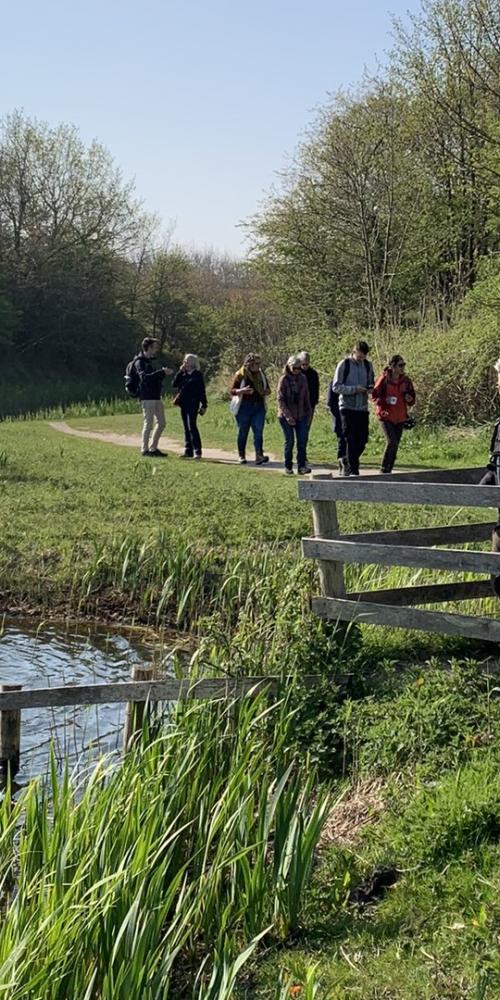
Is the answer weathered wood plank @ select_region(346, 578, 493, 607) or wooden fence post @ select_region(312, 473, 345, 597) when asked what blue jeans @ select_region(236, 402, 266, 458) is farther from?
wooden fence post @ select_region(312, 473, 345, 597)

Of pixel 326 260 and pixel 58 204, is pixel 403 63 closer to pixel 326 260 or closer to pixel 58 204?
pixel 326 260

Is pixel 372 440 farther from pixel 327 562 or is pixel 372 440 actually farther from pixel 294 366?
pixel 327 562

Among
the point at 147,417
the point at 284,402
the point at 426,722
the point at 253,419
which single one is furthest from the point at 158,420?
the point at 426,722

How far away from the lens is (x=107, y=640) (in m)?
10.0

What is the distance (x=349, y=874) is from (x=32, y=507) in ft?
30.3

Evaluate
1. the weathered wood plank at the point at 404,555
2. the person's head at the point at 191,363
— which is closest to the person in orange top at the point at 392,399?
the person's head at the point at 191,363

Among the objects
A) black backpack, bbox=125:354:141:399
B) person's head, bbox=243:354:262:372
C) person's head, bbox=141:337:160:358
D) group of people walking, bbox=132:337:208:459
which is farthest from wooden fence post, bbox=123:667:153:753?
black backpack, bbox=125:354:141:399

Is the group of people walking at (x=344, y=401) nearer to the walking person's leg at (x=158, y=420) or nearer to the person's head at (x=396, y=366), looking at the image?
the person's head at (x=396, y=366)

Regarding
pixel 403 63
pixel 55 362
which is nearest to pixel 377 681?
pixel 403 63

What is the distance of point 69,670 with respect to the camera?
9211 millimetres

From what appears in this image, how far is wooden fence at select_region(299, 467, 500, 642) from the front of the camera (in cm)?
687

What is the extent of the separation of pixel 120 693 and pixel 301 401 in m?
9.99

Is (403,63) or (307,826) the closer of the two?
(307,826)

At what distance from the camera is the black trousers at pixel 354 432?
48.8 ft
